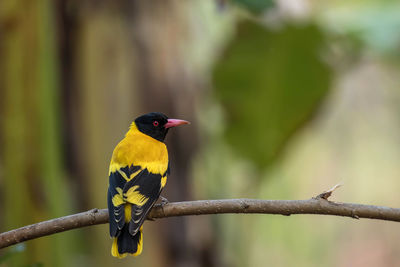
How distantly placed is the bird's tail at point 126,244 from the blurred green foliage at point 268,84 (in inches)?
71.6

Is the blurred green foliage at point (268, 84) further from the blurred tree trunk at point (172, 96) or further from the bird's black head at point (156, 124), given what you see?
the bird's black head at point (156, 124)

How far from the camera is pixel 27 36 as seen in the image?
10.9ft

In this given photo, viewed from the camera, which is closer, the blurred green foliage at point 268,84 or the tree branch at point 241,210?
the tree branch at point 241,210

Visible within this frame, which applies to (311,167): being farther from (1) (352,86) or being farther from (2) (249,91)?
(2) (249,91)

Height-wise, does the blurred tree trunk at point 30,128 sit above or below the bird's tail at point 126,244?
above

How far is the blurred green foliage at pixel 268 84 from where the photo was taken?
4098 mm

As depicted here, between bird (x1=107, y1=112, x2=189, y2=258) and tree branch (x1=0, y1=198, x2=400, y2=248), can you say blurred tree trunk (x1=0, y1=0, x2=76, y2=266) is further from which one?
tree branch (x1=0, y1=198, x2=400, y2=248)

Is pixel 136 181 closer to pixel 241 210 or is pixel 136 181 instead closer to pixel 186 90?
pixel 241 210

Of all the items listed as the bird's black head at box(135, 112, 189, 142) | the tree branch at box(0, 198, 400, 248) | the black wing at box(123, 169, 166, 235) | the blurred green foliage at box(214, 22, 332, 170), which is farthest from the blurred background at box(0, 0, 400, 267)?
the tree branch at box(0, 198, 400, 248)

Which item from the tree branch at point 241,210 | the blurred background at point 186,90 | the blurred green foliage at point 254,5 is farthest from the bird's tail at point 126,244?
the blurred green foliage at point 254,5

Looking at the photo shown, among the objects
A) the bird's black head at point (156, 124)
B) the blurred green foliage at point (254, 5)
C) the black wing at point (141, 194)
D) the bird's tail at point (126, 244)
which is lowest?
the bird's tail at point (126, 244)

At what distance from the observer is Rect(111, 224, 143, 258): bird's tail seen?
2.32 m

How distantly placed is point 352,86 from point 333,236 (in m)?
1.71

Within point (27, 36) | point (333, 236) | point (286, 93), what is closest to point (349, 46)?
point (286, 93)
